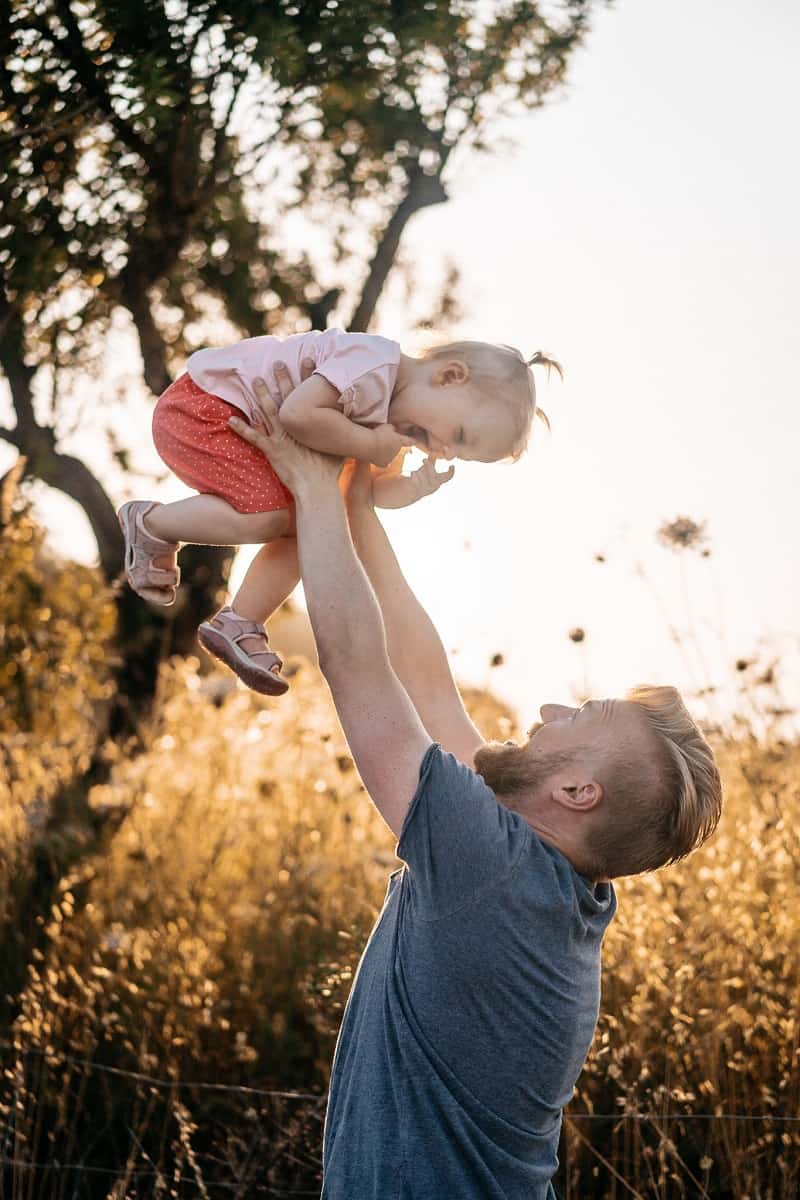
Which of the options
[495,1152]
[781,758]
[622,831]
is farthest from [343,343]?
[781,758]

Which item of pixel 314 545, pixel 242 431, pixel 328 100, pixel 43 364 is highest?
pixel 328 100

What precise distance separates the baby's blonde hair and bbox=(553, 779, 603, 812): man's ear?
0.72 m

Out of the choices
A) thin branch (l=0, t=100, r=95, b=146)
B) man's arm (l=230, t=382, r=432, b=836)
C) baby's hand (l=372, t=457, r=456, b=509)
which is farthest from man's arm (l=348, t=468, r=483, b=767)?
thin branch (l=0, t=100, r=95, b=146)

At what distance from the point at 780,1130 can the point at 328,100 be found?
3.52m

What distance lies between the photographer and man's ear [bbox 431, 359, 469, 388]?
2.35 meters

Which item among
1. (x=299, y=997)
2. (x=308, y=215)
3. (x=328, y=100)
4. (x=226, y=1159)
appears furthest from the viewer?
(x=308, y=215)

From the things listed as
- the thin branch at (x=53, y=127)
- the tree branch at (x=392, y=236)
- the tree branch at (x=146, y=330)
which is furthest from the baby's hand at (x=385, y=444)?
the tree branch at (x=392, y=236)

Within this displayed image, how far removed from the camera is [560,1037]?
2016 mm

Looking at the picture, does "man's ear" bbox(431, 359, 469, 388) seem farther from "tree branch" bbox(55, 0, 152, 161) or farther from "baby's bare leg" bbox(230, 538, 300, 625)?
"tree branch" bbox(55, 0, 152, 161)

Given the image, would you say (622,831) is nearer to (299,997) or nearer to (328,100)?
(299,997)

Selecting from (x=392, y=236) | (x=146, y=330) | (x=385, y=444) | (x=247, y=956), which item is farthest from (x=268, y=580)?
(x=392, y=236)

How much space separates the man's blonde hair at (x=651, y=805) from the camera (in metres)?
2.02

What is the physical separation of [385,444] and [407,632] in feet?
1.25

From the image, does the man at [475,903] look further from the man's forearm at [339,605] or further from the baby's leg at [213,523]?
the baby's leg at [213,523]
